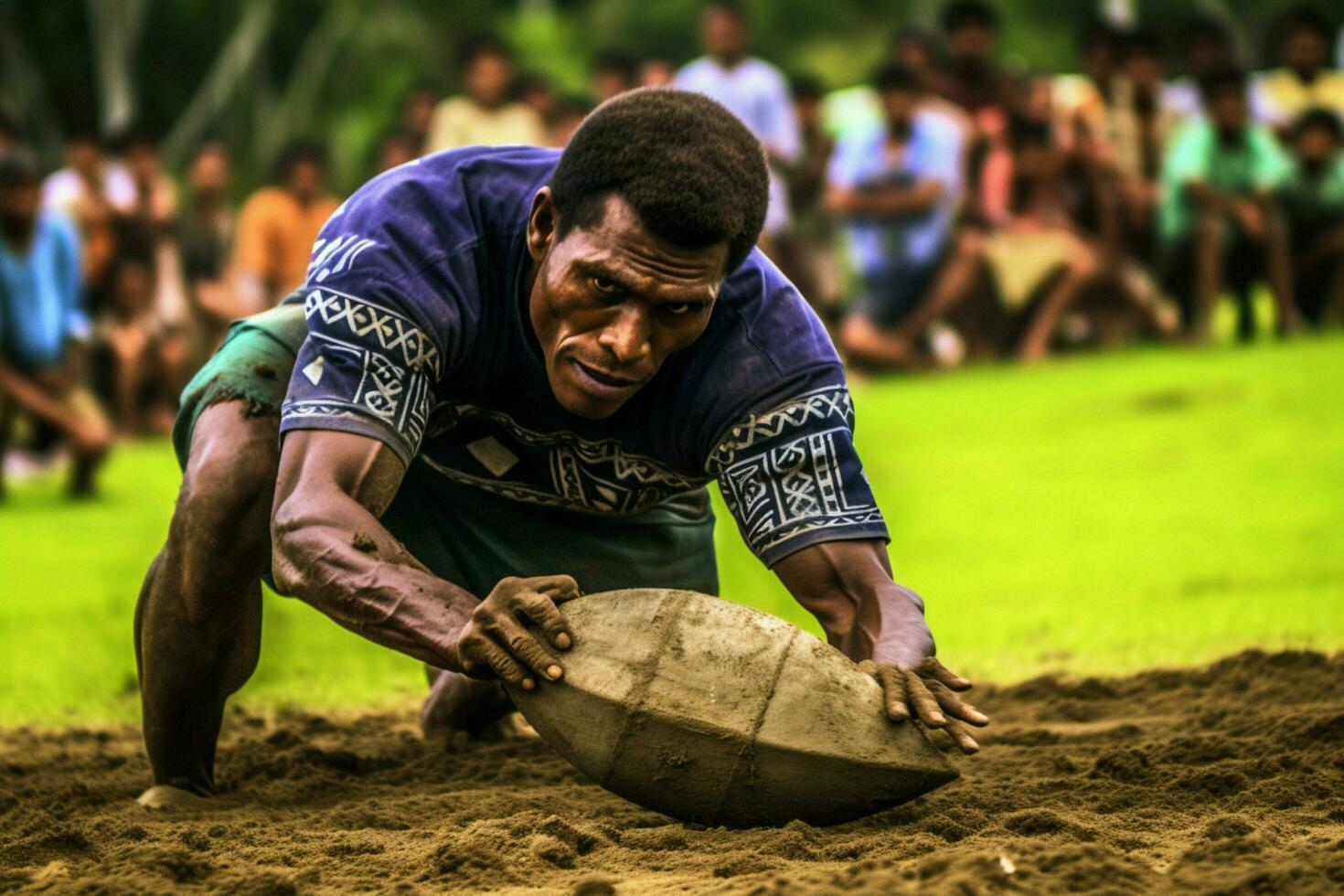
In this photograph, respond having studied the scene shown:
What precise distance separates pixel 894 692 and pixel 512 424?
4.03 feet

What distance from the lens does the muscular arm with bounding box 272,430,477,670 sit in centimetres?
358

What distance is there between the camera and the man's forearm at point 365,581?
11.7 feet

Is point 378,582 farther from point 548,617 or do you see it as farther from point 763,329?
point 763,329

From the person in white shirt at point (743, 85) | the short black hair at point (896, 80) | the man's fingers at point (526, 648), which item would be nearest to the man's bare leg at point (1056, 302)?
Result: the short black hair at point (896, 80)

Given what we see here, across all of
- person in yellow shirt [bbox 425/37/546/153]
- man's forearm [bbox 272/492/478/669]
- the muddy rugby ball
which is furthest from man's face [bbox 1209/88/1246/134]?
man's forearm [bbox 272/492/478/669]

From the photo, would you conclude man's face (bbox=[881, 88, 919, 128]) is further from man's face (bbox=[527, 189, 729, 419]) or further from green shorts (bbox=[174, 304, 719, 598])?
man's face (bbox=[527, 189, 729, 419])

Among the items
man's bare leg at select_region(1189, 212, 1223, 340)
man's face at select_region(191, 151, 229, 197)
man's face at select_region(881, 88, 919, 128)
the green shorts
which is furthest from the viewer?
man's face at select_region(191, 151, 229, 197)

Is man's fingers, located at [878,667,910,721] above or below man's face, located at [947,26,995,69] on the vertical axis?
below

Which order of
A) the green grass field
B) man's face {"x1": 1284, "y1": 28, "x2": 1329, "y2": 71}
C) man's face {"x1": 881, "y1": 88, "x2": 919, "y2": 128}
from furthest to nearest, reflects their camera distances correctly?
man's face {"x1": 1284, "y1": 28, "x2": 1329, "y2": 71} → man's face {"x1": 881, "y1": 88, "x2": 919, "y2": 128} → the green grass field

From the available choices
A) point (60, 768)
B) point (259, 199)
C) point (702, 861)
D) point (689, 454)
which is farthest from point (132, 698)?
point (259, 199)

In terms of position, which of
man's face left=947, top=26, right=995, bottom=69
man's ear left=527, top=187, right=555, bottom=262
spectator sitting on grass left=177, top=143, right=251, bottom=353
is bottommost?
man's ear left=527, top=187, right=555, bottom=262

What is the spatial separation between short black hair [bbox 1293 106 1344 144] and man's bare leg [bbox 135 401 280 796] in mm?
10741

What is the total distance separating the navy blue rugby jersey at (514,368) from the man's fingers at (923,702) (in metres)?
0.50

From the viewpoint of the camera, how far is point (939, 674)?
378 cm
